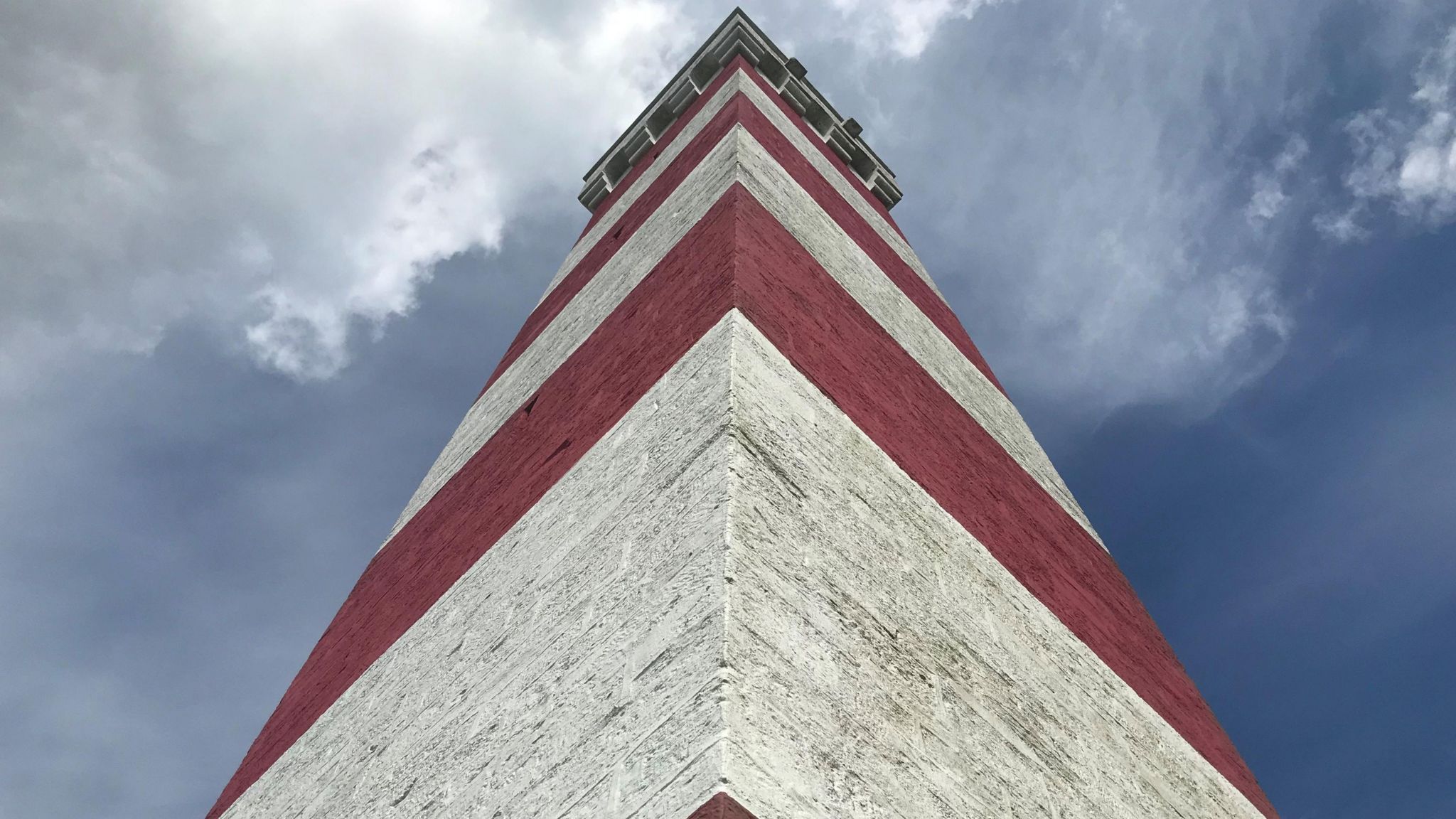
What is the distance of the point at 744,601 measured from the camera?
3.43 metres

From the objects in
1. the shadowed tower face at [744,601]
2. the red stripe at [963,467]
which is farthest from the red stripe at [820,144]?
the red stripe at [963,467]

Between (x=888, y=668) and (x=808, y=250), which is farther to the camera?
(x=808, y=250)

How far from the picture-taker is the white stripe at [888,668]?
322cm

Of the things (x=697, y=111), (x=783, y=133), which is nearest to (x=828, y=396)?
(x=783, y=133)

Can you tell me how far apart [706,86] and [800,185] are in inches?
178

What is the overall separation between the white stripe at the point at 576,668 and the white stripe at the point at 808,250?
249 centimetres

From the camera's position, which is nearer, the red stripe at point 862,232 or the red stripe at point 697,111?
the red stripe at point 862,232

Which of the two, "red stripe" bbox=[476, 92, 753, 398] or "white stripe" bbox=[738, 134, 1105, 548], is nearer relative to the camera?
"white stripe" bbox=[738, 134, 1105, 548]

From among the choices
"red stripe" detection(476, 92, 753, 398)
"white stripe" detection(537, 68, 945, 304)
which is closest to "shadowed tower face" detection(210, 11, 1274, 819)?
"red stripe" detection(476, 92, 753, 398)

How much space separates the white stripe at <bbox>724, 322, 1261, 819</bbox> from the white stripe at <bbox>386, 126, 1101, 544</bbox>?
8.03 ft

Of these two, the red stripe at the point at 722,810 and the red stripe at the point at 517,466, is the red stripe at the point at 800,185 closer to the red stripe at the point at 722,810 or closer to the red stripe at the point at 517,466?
the red stripe at the point at 517,466

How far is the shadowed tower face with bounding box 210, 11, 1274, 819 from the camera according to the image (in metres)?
3.33

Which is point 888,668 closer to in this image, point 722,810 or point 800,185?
point 722,810

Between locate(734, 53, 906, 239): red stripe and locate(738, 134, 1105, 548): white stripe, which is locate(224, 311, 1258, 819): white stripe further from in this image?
locate(734, 53, 906, 239): red stripe
